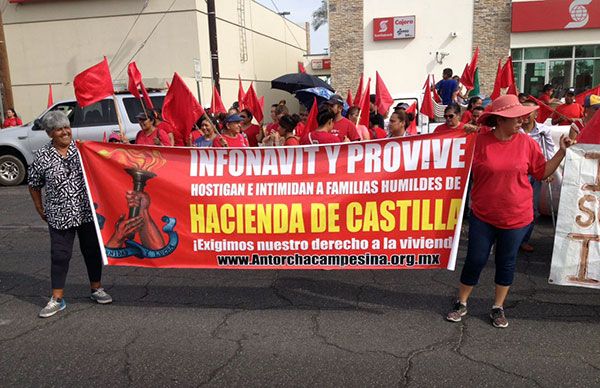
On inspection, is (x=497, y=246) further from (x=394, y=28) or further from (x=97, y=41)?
(x=97, y=41)

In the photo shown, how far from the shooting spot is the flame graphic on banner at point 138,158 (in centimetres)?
443

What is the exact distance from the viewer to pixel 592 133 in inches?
158

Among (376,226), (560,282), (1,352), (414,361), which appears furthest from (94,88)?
(560,282)

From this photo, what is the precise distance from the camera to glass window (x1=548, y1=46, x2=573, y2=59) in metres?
20.7

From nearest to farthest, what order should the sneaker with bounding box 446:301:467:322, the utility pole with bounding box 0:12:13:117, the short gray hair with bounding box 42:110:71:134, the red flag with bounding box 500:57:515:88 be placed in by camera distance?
the sneaker with bounding box 446:301:467:322
the short gray hair with bounding box 42:110:71:134
the red flag with bounding box 500:57:515:88
the utility pole with bounding box 0:12:13:117

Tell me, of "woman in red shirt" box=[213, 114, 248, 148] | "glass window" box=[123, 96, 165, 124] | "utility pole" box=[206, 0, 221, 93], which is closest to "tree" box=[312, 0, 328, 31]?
"utility pole" box=[206, 0, 221, 93]

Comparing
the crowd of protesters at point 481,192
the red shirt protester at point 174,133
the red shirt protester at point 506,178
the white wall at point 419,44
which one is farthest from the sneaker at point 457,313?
the white wall at point 419,44

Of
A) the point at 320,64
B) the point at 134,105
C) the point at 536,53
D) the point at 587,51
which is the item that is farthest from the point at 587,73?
the point at 134,105

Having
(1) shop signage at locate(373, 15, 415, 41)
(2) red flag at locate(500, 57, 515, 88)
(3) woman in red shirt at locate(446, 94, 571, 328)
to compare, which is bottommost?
(3) woman in red shirt at locate(446, 94, 571, 328)

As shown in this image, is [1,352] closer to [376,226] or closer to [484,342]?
[376,226]

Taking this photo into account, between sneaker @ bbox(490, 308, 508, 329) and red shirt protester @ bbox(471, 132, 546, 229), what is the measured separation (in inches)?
28.3

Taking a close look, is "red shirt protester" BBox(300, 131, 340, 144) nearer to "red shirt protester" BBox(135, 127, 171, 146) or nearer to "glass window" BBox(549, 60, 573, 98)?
"red shirt protester" BBox(135, 127, 171, 146)

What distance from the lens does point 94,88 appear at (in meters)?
5.95

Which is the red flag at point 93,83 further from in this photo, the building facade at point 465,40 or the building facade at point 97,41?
the building facade at point 465,40
